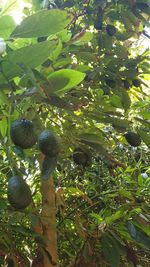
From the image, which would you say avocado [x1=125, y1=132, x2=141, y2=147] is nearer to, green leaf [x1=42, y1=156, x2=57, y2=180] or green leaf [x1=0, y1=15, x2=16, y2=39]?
green leaf [x1=42, y1=156, x2=57, y2=180]

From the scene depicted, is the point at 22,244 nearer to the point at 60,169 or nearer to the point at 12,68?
the point at 60,169

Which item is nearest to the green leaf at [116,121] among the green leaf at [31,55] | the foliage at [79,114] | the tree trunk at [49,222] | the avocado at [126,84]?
the foliage at [79,114]

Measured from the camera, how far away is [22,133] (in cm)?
78

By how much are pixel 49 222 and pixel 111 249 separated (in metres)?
0.18

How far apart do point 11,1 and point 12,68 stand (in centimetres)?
12

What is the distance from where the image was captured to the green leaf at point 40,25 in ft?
2.04

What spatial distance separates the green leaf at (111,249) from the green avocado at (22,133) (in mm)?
393

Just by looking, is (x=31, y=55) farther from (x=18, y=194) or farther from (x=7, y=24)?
(x=18, y=194)

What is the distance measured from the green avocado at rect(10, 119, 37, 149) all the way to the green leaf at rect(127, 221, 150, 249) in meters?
0.37

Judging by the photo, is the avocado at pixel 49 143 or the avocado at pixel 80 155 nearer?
the avocado at pixel 49 143

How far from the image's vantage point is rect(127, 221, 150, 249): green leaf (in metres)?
0.99

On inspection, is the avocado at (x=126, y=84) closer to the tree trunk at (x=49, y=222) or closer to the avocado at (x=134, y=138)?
the avocado at (x=134, y=138)

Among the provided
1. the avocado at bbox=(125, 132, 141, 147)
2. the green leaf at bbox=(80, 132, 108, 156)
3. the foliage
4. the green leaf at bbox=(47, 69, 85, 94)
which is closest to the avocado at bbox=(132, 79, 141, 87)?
the foliage

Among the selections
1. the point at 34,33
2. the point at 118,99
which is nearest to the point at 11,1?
the point at 34,33
